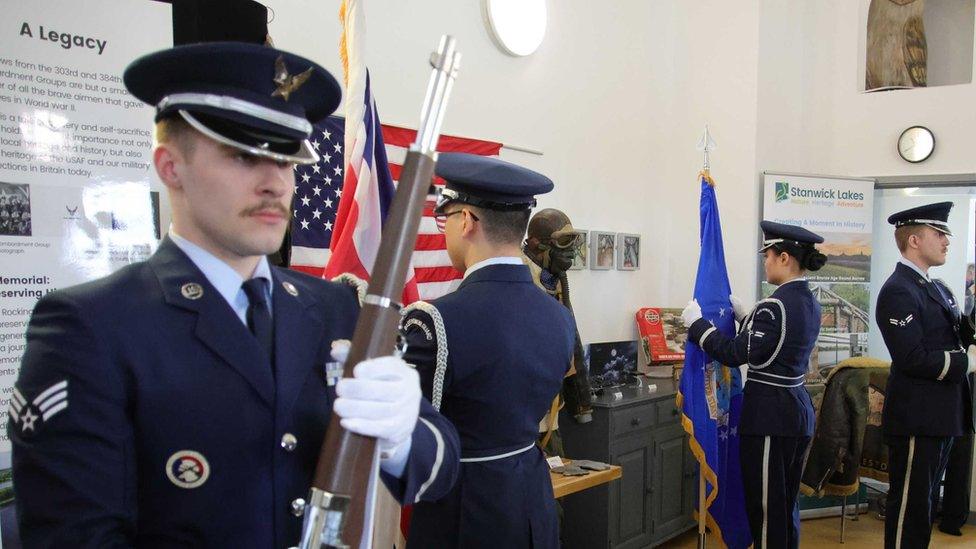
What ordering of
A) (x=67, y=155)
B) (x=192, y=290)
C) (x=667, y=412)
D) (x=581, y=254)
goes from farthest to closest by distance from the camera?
(x=581, y=254), (x=667, y=412), (x=67, y=155), (x=192, y=290)

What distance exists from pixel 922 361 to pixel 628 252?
75.4 inches

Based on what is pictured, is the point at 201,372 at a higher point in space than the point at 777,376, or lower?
higher

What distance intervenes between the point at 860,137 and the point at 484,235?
4.48 metres

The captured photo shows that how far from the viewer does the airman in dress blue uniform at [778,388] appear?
3400 millimetres

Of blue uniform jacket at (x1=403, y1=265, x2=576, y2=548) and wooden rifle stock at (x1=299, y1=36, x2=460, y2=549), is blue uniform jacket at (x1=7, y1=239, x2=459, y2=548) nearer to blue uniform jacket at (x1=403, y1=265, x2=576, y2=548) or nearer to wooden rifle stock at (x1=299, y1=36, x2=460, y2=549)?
wooden rifle stock at (x1=299, y1=36, x2=460, y2=549)

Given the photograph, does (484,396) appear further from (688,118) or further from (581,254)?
(688,118)

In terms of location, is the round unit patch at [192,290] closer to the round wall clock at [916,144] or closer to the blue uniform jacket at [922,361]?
the blue uniform jacket at [922,361]

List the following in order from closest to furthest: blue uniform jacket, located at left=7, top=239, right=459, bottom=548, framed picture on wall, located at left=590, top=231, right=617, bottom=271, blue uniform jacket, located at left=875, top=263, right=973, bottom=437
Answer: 1. blue uniform jacket, located at left=7, top=239, right=459, bottom=548
2. blue uniform jacket, located at left=875, top=263, right=973, bottom=437
3. framed picture on wall, located at left=590, top=231, right=617, bottom=271

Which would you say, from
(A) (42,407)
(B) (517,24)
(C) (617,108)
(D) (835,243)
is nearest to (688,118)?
(C) (617,108)

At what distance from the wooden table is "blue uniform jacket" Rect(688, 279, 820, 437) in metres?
0.92

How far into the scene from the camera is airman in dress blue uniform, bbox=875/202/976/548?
11.0ft

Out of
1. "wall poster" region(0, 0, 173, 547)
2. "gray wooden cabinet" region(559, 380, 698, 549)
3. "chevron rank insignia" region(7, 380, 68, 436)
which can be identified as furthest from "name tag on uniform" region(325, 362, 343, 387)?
"gray wooden cabinet" region(559, 380, 698, 549)

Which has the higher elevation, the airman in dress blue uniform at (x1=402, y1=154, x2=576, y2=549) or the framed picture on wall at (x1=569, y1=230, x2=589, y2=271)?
the framed picture on wall at (x1=569, y1=230, x2=589, y2=271)

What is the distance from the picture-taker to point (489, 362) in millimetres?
1769
